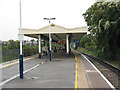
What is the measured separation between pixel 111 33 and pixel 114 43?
293cm

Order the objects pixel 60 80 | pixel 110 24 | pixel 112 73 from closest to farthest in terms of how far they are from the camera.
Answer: pixel 60 80
pixel 112 73
pixel 110 24

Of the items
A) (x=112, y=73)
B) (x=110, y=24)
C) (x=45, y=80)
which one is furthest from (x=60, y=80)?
(x=110, y=24)

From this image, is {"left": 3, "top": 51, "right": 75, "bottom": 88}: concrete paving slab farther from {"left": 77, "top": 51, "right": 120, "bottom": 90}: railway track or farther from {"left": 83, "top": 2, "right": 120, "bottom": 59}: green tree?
{"left": 83, "top": 2, "right": 120, "bottom": 59}: green tree

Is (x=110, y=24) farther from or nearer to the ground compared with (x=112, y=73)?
farther from the ground

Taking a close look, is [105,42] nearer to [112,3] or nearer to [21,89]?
[112,3]

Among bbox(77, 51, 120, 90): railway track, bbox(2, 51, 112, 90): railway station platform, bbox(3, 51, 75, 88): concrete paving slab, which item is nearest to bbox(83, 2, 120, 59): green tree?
bbox(77, 51, 120, 90): railway track

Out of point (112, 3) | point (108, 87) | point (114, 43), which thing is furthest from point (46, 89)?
point (114, 43)

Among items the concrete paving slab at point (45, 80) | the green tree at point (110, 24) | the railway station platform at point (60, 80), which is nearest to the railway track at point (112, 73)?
the railway station platform at point (60, 80)

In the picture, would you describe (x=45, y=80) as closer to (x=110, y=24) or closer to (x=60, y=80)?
(x=60, y=80)

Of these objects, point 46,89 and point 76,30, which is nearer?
point 46,89

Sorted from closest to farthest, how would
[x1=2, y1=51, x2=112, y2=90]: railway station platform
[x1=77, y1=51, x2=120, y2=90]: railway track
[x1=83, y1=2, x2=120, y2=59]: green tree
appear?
[x1=2, y1=51, x2=112, y2=90]: railway station platform → [x1=77, y1=51, x2=120, y2=90]: railway track → [x1=83, y1=2, x2=120, y2=59]: green tree

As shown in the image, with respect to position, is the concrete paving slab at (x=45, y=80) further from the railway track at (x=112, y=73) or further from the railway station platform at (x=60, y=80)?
the railway track at (x=112, y=73)

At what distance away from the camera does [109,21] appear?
17562 mm

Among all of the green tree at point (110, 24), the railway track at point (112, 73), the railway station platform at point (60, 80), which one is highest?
the green tree at point (110, 24)
